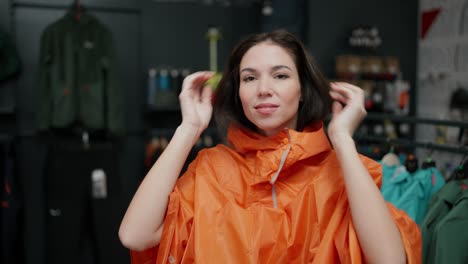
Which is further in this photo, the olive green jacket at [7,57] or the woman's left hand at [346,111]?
the olive green jacket at [7,57]

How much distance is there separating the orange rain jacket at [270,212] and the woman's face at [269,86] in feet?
0.22

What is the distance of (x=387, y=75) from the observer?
4949mm

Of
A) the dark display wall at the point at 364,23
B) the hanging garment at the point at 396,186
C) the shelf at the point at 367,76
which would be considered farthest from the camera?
the dark display wall at the point at 364,23

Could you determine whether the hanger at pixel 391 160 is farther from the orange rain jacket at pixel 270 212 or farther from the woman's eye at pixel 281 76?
the woman's eye at pixel 281 76

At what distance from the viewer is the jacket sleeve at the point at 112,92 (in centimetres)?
409

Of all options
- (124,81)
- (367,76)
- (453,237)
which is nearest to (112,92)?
(124,81)

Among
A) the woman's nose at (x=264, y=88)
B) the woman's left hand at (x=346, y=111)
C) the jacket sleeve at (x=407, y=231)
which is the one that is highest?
the woman's nose at (x=264, y=88)

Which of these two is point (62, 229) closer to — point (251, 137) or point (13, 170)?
point (13, 170)

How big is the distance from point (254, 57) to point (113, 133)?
269cm

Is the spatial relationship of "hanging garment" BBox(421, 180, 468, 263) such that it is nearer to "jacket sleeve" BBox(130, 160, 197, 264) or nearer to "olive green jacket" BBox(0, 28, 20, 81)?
"jacket sleeve" BBox(130, 160, 197, 264)

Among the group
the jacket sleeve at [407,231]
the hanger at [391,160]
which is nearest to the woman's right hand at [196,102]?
the jacket sleeve at [407,231]

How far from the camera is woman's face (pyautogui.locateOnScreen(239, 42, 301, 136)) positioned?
5.14ft

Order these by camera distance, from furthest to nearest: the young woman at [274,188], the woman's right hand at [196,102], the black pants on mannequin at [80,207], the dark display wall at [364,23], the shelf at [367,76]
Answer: the dark display wall at [364,23], the shelf at [367,76], the black pants on mannequin at [80,207], the woman's right hand at [196,102], the young woman at [274,188]

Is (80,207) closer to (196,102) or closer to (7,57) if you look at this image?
(7,57)
